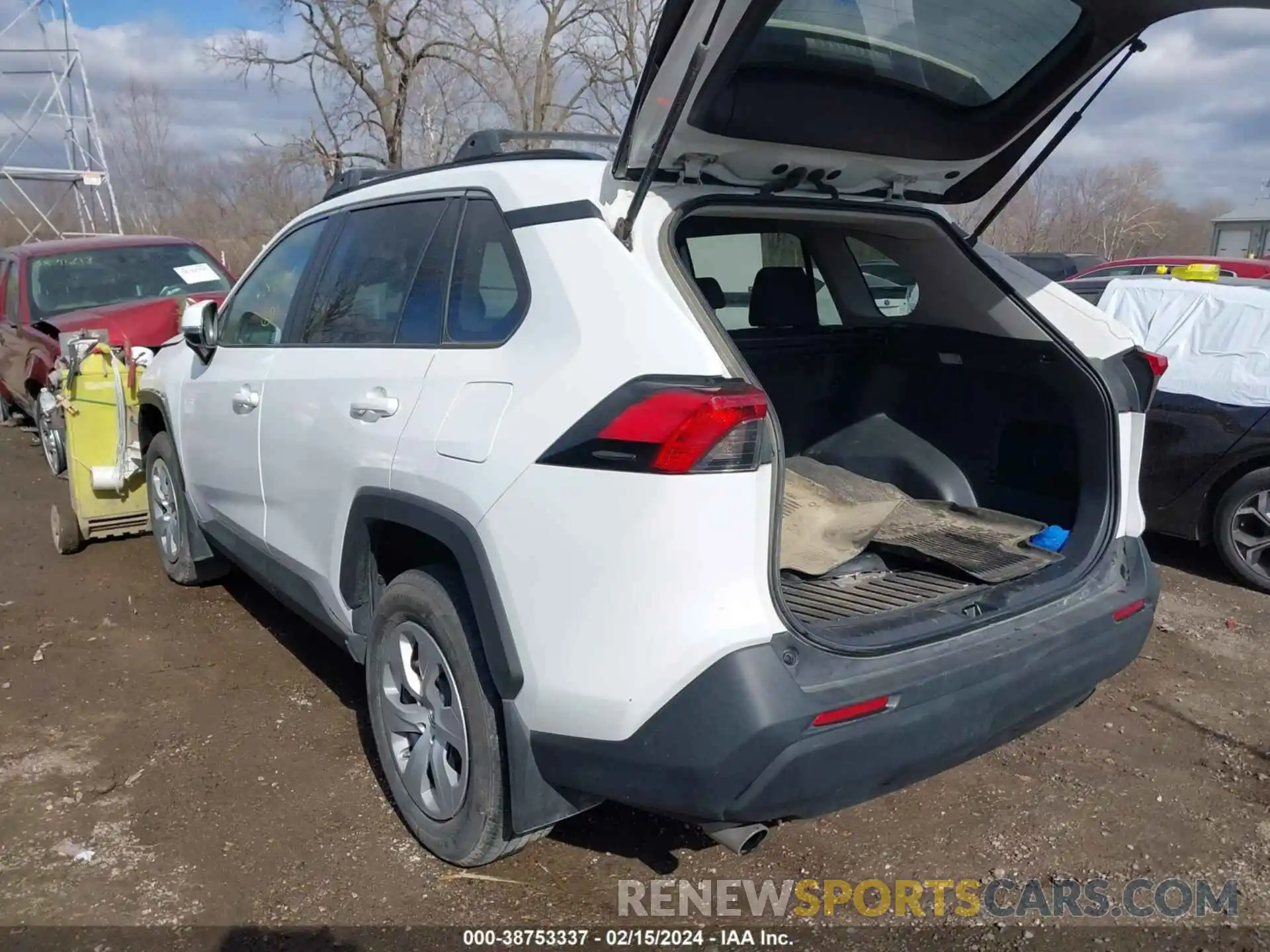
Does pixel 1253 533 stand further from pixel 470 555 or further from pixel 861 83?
pixel 470 555

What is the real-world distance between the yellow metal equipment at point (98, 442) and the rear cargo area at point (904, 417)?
3.80m

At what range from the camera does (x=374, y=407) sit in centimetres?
292

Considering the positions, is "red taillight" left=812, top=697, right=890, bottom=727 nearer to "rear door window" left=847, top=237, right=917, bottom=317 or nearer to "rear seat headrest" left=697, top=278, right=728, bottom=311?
"rear seat headrest" left=697, top=278, right=728, bottom=311

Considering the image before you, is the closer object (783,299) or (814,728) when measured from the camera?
(814,728)

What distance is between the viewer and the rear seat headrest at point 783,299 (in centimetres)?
379

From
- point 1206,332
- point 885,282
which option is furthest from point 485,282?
point 1206,332

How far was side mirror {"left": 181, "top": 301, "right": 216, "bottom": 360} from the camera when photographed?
4.25 m

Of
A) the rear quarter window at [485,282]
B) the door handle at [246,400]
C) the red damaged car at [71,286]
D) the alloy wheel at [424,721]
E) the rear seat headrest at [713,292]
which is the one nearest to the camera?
the rear quarter window at [485,282]

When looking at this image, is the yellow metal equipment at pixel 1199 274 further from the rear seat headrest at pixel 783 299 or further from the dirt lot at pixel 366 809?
the rear seat headrest at pixel 783 299

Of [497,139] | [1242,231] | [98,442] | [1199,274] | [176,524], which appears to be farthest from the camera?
[1242,231]

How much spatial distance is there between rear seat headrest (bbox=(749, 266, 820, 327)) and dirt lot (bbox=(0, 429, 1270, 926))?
1.75 meters

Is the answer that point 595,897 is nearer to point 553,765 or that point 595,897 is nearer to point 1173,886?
point 553,765

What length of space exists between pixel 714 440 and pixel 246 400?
237 centimetres

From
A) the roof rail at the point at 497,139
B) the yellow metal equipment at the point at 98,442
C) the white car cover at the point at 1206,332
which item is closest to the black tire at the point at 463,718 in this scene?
the roof rail at the point at 497,139
